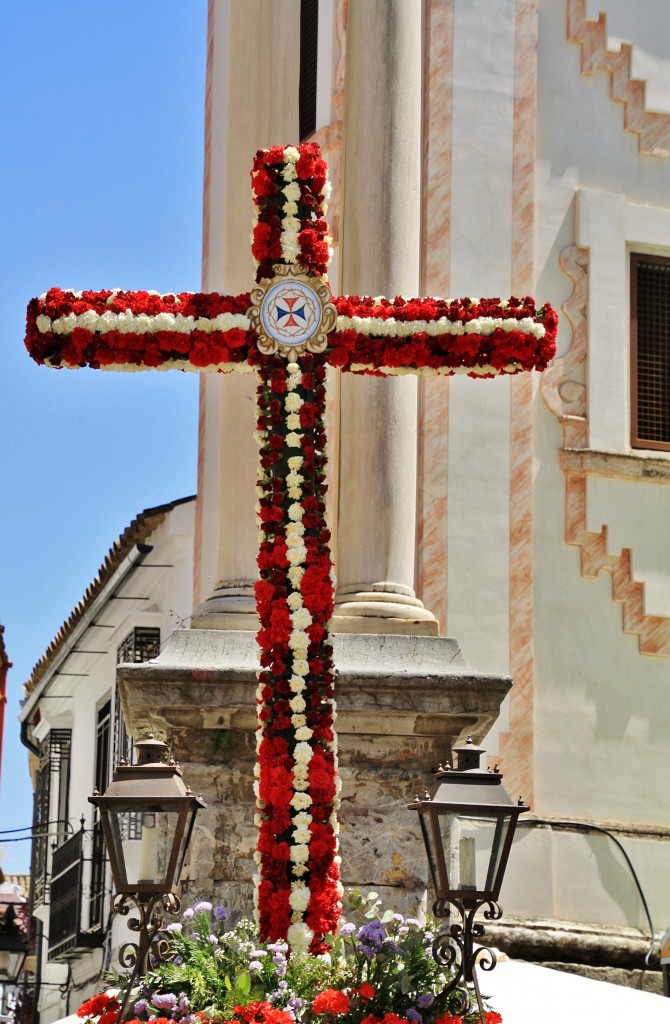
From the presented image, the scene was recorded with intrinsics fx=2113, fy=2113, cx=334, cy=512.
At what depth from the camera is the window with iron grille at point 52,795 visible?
934 inches

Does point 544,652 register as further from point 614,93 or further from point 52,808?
point 52,808

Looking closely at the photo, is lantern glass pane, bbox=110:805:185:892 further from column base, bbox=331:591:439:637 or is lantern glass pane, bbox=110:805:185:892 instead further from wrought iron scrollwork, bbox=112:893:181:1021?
column base, bbox=331:591:439:637

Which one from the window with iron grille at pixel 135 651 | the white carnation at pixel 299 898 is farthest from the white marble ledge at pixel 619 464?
the white carnation at pixel 299 898

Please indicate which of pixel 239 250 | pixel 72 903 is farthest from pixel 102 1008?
pixel 72 903

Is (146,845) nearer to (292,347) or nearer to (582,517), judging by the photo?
(292,347)

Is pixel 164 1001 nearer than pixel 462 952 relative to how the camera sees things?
Yes

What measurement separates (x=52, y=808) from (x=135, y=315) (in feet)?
55.3

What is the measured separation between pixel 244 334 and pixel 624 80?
733 centimetres

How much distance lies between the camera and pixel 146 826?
7523mm

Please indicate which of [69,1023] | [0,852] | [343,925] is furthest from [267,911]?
[0,852]

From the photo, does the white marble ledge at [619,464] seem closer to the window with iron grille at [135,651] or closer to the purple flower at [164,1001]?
the window with iron grille at [135,651]

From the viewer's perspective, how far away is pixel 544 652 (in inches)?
545

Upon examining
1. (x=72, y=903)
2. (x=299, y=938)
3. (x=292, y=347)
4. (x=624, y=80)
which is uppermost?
(x=624, y=80)

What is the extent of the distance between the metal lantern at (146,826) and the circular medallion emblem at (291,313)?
1.93 metres
